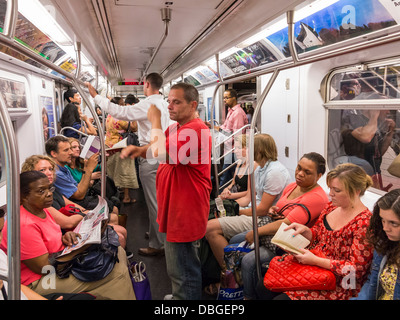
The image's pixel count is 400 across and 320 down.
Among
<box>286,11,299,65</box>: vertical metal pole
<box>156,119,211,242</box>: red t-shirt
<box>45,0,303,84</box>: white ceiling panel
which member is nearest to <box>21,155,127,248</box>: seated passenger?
<box>156,119,211,242</box>: red t-shirt

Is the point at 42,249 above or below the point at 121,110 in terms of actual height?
below

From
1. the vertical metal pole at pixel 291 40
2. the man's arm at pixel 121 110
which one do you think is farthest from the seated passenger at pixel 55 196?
the vertical metal pole at pixel 291 40

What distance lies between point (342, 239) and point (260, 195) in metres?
1.32

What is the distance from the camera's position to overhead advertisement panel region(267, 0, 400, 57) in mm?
2465

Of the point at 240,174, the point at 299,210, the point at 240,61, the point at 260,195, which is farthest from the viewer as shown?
the point at 240,61

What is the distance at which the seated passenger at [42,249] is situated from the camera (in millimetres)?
1894

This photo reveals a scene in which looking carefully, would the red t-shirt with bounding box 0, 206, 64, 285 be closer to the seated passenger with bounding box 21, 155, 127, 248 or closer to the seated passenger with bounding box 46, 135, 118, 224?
the seated passenger with bounding box 21, 155, 127, 248

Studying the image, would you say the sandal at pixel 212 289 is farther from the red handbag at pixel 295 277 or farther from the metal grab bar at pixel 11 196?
the metal grab bar at pixel 11 196

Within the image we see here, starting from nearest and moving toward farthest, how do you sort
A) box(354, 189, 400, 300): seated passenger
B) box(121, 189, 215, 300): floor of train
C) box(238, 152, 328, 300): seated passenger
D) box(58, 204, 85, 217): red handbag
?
1. box(354, 189, 400, 300): seated passenger
2. box(238, 152, 328, 300): seated passenger
3. box(58, 204, 85, 217): red handbag
4. box(121, 189, 215, 300): floor of train

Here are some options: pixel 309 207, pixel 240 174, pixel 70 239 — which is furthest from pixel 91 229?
pixel 240 174

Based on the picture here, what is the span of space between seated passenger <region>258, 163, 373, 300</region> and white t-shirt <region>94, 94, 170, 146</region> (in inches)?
75.9

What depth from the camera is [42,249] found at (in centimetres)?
193

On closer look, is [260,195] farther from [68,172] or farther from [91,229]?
[68,172]
